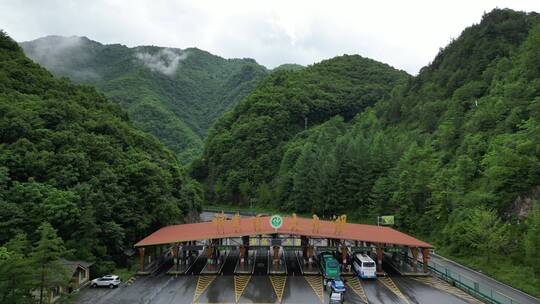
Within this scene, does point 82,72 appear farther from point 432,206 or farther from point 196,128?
point 432,206

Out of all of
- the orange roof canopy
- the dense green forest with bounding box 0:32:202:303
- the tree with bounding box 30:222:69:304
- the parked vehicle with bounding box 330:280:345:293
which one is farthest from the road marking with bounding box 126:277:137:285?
the parked vehicle with bounding box 330:280:345:293

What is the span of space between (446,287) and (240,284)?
14.8 meters

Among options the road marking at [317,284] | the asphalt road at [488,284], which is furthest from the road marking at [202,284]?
the asphalt road at [488,284]

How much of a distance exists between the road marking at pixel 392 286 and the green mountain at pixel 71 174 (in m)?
22.0

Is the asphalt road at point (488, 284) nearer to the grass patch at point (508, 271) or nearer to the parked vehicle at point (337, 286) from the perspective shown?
the grass patch at point (508, 271)

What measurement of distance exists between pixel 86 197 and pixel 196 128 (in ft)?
339

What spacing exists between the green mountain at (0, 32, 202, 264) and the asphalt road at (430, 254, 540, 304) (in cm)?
2759

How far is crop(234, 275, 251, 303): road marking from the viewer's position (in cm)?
2748

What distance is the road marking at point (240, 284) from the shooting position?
90.2 feet

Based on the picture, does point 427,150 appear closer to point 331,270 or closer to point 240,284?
point 331,270

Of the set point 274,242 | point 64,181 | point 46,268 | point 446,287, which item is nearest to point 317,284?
point 274,242

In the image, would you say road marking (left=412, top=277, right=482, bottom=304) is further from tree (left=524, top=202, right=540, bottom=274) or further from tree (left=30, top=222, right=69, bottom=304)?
tree (left=30, top=222, right=69, bottom=304)

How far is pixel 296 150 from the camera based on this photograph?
81.2 meters

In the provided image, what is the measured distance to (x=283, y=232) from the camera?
32125mm
